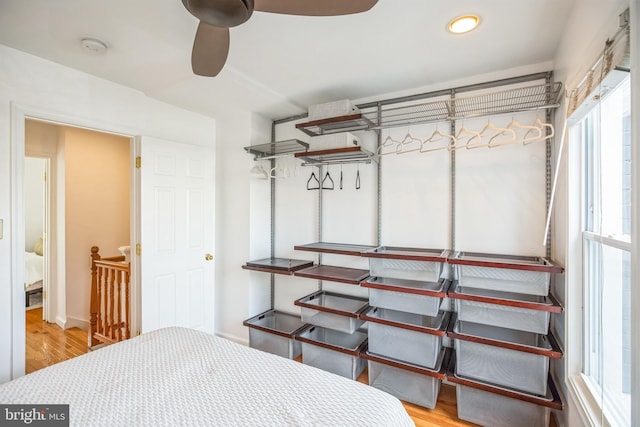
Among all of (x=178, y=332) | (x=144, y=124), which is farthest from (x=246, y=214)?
(x=178, y=332)

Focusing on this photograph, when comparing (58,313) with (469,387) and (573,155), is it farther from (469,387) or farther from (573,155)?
(573,155)

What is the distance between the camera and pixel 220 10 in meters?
1.10

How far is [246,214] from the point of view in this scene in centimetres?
294

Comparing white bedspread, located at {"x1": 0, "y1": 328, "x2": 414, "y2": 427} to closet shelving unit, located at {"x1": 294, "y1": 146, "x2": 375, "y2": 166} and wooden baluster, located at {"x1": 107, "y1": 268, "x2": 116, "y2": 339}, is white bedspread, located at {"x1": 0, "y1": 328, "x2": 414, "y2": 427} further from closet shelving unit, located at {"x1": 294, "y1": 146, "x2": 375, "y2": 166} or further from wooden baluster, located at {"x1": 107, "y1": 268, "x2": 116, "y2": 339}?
wooden baluster, located at {"x1": 107, "y1": 268, "x2": 116, "y2": 339}

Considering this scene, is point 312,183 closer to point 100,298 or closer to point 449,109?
point 449,109

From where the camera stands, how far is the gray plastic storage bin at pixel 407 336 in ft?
6.48

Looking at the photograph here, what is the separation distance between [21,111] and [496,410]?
11.5 ft

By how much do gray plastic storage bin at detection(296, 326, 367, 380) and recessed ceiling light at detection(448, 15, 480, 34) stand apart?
2195 mm

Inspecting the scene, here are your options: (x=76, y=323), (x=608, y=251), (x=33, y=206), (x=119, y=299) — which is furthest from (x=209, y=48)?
(x=33, y=206)

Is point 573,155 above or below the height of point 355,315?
above

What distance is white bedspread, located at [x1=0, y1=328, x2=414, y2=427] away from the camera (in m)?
1.02

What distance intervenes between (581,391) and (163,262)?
9.63 feet

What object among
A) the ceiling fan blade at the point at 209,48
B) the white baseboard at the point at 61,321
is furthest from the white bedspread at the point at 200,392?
the white baseboard at the point at 61,321

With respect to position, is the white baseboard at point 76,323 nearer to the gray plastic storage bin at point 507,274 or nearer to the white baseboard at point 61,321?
the white baseboard at point 61,321
